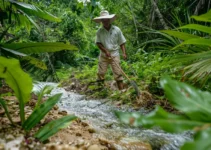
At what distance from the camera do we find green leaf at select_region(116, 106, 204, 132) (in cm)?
74

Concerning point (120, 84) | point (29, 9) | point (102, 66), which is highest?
point (29, 9)

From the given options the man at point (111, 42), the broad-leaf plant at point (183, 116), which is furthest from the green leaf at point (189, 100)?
the man at point (111, 42)

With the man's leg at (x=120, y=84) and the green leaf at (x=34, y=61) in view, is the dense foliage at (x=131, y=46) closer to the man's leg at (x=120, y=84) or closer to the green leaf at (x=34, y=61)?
the green leaf at (x=34, y=61)

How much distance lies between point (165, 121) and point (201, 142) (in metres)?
0.11

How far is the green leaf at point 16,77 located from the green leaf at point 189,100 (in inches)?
35.5

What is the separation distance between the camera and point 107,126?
2695mm

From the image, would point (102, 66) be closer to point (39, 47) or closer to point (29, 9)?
point (29, 9)

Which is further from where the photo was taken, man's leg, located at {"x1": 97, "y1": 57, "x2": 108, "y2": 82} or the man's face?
man's leg, located at {"x1": 97, "y1": 57, "x2": 108, "y2": 82}

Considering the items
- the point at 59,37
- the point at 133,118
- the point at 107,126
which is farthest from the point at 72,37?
the point at 133,118

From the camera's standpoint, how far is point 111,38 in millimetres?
5398

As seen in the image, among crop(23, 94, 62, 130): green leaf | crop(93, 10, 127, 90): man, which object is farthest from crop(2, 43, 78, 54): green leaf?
crop(93, 10, 127, 90): man

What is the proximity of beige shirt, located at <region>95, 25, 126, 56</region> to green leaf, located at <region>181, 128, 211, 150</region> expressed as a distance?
4.75m

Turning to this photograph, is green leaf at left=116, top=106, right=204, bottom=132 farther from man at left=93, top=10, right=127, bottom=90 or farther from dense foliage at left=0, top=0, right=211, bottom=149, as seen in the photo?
man at left=93, top=10, right=127, bottom=90

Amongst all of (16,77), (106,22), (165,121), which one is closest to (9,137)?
(16,77)
